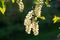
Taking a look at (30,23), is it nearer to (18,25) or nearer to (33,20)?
(33,20)

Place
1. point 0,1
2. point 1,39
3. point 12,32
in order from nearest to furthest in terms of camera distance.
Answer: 1. point 0,1
2. point 1,39
3. point 12,32

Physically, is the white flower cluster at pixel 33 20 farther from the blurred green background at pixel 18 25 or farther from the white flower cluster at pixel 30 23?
the blurred green background at pixel 18 25

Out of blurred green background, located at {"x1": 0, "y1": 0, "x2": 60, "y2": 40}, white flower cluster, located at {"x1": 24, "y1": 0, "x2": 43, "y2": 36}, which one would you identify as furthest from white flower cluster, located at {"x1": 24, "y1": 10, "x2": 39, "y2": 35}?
blurred green background, located at {"x1": 0, "y1": 0, "x2": 60, "y2": 40}

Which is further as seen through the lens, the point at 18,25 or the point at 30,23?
the point at 18,25

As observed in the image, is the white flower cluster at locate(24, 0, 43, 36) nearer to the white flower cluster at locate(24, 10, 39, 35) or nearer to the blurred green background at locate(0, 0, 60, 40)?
the white flower cluster at locate(24, 10, 39, 35)

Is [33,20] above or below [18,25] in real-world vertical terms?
above

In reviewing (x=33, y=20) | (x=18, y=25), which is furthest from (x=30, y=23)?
(x=18, y=25)

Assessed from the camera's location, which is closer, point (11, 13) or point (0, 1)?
point (0, 1)

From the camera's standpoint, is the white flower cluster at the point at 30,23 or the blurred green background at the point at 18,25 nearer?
the white flower cluster at the point at 30,23

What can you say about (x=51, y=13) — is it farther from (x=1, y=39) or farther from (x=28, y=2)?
(x=1, y=39)

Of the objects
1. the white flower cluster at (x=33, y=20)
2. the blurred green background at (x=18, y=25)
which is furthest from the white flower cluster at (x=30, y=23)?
the blurred green background at (x=18, y=25)

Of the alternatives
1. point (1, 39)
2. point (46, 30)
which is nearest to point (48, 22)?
point (46, 30)
